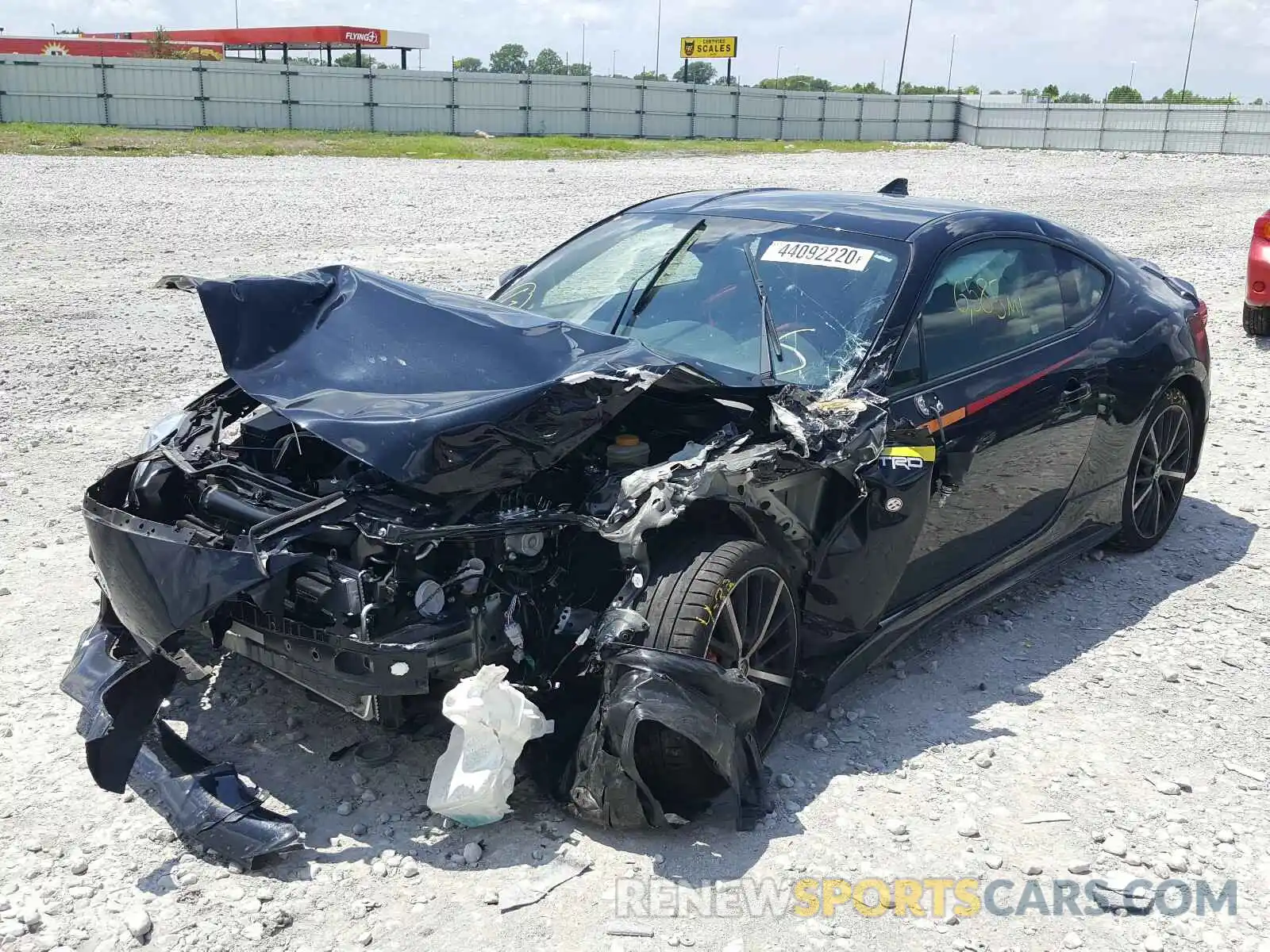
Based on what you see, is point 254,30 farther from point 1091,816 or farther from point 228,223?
point 1091,816

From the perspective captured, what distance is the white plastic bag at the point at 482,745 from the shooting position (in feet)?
10.4

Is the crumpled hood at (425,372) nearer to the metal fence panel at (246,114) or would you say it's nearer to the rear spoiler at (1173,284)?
the rear spoiler at (1173,284)

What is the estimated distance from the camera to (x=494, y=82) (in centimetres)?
3694

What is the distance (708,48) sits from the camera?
216 ft

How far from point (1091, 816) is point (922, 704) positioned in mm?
765

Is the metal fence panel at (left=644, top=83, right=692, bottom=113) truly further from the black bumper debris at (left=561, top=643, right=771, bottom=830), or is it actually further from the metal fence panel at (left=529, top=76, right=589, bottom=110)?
the black bumper debris at (left=561, top=643, right=771, bottom=830)

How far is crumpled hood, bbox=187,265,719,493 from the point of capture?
3.24 m

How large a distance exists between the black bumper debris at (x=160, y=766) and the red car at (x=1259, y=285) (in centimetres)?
954

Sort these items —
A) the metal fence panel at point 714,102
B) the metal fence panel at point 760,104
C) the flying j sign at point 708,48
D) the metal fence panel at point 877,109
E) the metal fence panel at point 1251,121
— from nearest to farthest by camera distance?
the metal fence panel at point 1251,121
the metal fence panel at point 714,102
the metal fence panel at point 760,104
the metal fence panel at point 877,109
the flying j sign at point 708,48

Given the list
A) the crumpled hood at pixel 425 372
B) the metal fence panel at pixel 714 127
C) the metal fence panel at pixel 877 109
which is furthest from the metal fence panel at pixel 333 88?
the crumpled hood at pixel 425 372

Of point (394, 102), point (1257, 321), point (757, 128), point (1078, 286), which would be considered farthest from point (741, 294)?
point (757, 128)

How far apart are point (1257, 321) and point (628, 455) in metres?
8.65

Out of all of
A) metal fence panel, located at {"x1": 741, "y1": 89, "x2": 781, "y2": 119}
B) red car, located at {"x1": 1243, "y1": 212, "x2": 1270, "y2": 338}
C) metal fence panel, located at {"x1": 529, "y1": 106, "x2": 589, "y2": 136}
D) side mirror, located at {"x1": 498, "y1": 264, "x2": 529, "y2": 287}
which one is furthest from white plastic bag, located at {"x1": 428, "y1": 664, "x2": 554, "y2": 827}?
metal fence panel, located at {"x1": 741, "y1": 89, "x2": 781, "y2": 119}

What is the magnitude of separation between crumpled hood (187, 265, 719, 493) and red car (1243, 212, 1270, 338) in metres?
8.23
